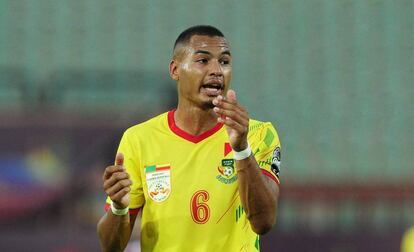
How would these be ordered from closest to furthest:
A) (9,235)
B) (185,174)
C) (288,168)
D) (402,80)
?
(185,174) < (9,235) < (288,168) < (402,80)

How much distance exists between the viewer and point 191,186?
403cm

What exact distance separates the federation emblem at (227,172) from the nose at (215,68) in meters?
0.39

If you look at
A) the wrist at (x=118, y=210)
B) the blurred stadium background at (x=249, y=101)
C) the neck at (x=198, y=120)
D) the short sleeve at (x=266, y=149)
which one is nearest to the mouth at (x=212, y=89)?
the neck at (x=198, y=120)

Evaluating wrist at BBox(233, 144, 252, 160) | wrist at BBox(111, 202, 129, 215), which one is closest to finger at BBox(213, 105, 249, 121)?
wrist at BBox(233, 144, 252, 160)

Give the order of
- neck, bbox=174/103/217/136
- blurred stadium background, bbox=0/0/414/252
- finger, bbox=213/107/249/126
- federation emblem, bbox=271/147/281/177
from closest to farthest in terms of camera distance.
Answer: finger, bbox=213/107/249/126, federation emblem, bbox=271/147/281/177, neck, bbox=174/103/217/136, blurred stadium background, bbox=0/0/414/252

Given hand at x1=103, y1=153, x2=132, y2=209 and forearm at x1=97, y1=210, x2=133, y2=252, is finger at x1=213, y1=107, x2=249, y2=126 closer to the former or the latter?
hand at x1=103, y1=153, x2=132, y2=209

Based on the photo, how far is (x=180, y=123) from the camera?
13.9 feet

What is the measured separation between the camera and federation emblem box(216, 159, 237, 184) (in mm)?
4023

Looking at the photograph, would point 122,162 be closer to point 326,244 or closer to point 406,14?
point 326,244

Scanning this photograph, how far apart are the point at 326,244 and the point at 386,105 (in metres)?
2.09

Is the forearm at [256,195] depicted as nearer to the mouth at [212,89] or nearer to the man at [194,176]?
the man at [194,176]

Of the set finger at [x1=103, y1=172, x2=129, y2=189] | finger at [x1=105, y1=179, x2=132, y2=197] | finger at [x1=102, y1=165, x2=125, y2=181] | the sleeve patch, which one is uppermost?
the sleeve patch

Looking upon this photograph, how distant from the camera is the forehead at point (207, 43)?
406cm

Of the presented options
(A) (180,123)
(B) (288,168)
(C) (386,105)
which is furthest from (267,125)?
(C) (386,105)
